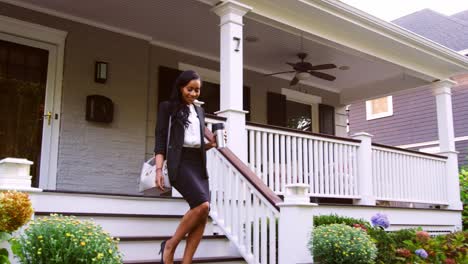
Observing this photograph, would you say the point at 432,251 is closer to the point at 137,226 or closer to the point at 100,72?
the point at 137,226

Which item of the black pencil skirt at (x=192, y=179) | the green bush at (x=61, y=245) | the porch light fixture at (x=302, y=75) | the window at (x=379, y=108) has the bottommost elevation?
the green bush at (x=61, y=245)

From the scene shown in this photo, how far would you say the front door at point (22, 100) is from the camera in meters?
5.92

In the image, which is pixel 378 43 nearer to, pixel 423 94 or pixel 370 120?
pixel 423 94

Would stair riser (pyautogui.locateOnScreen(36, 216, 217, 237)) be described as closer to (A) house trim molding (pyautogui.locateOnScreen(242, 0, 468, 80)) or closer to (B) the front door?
(B) the front door

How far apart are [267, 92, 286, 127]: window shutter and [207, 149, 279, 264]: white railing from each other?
13.6 ft

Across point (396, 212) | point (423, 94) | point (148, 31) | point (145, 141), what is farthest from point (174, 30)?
point (423, 94)

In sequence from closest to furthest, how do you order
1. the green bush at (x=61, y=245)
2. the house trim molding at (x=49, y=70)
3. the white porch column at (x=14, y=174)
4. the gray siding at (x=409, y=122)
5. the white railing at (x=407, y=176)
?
the green bush at (x=61, y=245)
the white porch column at (x=14, y=174)
the house trim molding at (x=49, y=70)
the white railing at (x=407, y=176)
the gray siding at (x=409, y=122)

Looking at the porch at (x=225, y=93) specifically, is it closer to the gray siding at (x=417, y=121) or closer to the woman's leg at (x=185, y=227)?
the woman's leg at (x=185, y=227)

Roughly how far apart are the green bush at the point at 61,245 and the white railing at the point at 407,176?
5.10 meters

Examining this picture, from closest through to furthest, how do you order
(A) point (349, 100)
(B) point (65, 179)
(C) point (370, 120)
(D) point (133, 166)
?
(B) point (65, 179) → (D) point (133, 166) → (A) point (349, 100) → (C) point (370, 120)

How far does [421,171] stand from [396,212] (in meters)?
1.14

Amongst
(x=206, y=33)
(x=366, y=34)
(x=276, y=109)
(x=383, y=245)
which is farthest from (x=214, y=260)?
(x=276, y=109)

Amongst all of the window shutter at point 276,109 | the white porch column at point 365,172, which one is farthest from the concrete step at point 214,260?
the window shutter at point 276,109

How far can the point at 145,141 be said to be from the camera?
7.12 meters
